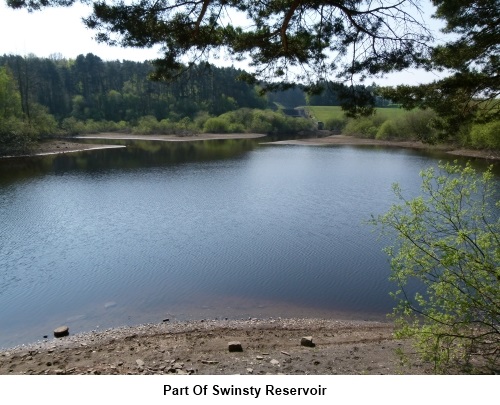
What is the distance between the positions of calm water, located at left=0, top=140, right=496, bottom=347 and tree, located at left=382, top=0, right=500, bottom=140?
4629 mm

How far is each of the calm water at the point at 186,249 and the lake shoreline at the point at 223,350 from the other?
2.42 feet

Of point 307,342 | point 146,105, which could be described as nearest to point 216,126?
point 146,105

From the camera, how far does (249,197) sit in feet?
69.9

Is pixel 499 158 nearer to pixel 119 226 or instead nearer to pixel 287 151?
pixel 287 151

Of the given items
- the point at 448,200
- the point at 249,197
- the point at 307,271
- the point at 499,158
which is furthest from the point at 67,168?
the point at 499,158

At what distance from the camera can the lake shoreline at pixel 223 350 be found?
671 cm

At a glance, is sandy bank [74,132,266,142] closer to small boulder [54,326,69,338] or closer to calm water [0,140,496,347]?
calm water [0,140,496,347]

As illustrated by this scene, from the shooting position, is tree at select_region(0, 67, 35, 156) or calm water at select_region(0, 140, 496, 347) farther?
tree at select_region(0, 67, 35, 156)

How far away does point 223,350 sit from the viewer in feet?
25.2

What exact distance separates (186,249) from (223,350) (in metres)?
6.35

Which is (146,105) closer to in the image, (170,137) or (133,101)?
(133,101)

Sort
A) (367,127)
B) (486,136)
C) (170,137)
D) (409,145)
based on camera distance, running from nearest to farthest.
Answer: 1. (486,136)
2. (409,145)
3. (367,127)
4. (170,137)

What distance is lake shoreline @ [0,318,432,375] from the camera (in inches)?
264

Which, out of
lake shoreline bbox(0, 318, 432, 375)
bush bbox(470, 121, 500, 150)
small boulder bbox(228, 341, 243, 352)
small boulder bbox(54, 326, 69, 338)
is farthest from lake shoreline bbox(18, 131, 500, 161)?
small boulder bbox(54, 326, 69, 338)
